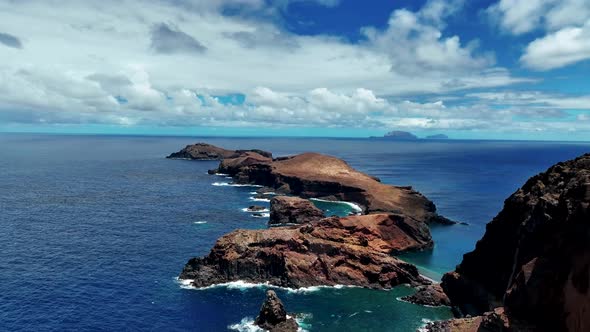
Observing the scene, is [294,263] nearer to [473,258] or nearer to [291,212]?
[473,258]

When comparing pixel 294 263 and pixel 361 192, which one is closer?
pixel 294 263

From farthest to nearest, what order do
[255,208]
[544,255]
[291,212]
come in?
1. [255,208]
2. [291,212]
3. [544,255]

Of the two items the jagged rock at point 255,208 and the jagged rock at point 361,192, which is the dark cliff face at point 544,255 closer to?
the jagged rock at point 361,192

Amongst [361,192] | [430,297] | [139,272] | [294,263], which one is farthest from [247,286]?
[361,192]

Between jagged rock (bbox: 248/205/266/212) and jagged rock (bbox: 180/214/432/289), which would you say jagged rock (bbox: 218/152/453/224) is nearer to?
jagged rock (bbox: 248/205/266/212)

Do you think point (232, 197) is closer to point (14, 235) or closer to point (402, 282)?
point (14, 235)

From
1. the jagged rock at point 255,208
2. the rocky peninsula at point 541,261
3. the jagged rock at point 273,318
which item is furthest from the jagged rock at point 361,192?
the jagged rock at point 273,318
